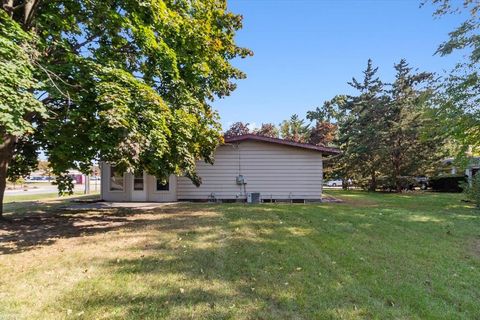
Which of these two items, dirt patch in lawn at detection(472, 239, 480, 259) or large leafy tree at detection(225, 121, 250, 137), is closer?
dirt patch in lawn at detection(472, 239, 480, 259)

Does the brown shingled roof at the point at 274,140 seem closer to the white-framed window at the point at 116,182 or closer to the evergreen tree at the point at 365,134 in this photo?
the white-framed window at the point at 116,182

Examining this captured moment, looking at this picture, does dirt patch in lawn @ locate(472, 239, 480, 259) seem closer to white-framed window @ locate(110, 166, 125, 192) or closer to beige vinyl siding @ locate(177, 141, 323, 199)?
beige vinyl siding @ locate(177, 141, 323, 199)

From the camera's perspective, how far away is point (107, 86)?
5895 millimetres

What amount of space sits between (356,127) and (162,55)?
22031mm

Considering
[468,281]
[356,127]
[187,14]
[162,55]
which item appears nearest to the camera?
[468,281]

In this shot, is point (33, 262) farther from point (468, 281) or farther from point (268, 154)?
point (268, 154)

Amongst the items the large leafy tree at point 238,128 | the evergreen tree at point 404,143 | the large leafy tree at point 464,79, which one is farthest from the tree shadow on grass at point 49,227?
the large leafy tree at point 238,128

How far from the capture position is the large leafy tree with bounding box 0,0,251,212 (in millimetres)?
5539

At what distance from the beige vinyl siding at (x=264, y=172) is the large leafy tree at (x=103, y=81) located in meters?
4.96

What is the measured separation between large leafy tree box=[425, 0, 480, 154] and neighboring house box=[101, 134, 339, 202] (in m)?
5.65

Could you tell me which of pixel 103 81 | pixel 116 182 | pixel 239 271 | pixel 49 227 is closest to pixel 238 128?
pixel 116 182

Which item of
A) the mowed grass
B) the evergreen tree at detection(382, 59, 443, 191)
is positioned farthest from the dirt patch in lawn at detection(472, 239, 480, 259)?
the evergreen tree at detection(382, 59, 443, 191)

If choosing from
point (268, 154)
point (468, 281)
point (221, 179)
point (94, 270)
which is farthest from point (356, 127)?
point (94, 270)

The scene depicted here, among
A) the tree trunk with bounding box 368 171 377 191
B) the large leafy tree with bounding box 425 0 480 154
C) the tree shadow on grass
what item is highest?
the large leafy tree with bounding box 425 0 480 154
